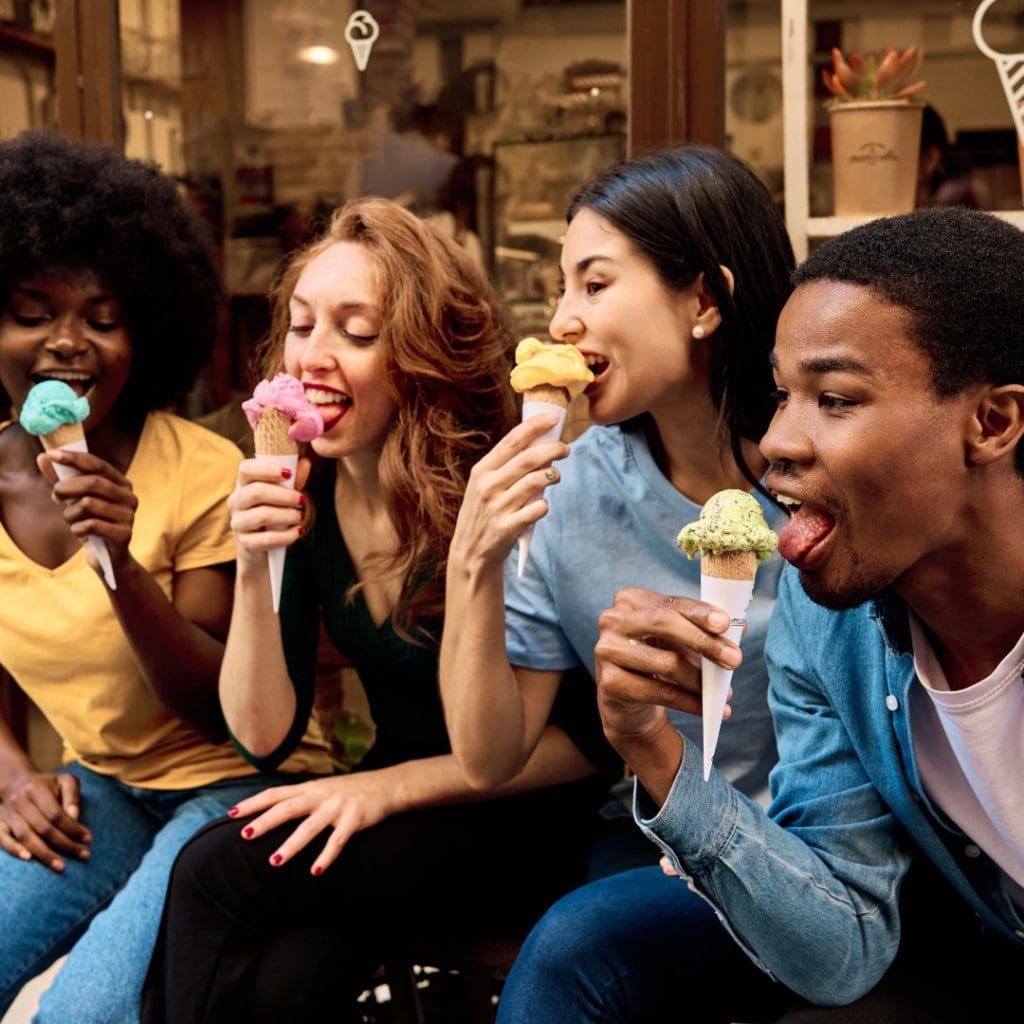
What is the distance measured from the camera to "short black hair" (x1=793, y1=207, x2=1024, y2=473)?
188cm

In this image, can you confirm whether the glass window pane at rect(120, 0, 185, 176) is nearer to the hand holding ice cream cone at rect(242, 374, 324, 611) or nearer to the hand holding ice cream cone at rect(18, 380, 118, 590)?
→ the hand holding ice cream cone at rect(18, 380, 118, 590)

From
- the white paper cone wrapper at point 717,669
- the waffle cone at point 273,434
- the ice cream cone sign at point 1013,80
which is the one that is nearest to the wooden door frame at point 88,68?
the waffle cone at point 273,434

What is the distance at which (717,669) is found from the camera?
194cm

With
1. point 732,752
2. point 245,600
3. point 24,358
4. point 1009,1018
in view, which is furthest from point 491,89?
point 1009,1018

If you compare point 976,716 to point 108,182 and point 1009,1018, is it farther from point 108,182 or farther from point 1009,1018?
point 108,182

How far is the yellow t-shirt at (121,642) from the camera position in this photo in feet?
9.78

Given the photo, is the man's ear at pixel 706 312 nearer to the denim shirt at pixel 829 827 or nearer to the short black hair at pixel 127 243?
the denim shirt at pixel 829 827

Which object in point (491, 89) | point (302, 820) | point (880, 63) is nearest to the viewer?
point (302, 820)

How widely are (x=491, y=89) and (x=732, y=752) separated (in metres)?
2.12

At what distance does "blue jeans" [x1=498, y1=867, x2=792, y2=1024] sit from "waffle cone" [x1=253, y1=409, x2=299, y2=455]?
3.24 ft

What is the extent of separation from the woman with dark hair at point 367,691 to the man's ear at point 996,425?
1170 mm

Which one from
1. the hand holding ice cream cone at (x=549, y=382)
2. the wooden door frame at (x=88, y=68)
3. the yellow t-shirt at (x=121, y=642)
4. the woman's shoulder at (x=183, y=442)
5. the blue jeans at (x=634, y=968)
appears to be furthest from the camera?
the wooden door frame at (x=88, y=68)

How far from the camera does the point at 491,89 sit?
3926 millimetres

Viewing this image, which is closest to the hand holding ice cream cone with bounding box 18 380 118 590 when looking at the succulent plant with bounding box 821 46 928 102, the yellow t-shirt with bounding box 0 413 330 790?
the yellow t-shirt with bounding box 0 413 330 790
